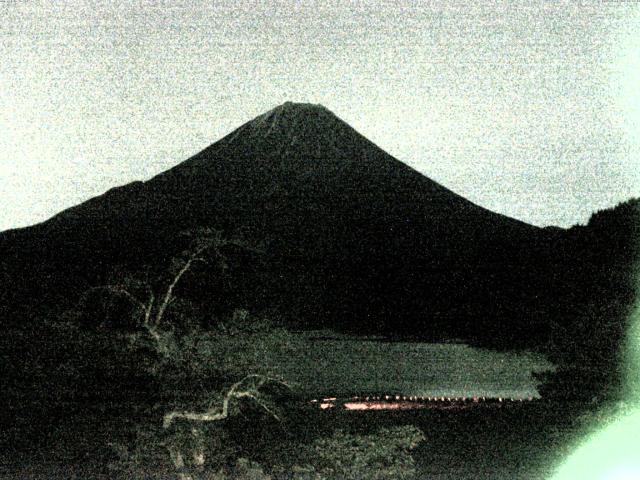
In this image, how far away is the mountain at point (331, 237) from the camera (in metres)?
36.4

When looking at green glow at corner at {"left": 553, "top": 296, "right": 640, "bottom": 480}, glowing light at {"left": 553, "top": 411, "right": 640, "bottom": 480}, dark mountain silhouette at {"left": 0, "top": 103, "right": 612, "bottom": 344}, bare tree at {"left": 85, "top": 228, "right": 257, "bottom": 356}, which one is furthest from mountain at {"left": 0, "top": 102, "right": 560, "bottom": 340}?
bare tree at {"left": 85, "top": 228, "right": 257, "bottom": 356}

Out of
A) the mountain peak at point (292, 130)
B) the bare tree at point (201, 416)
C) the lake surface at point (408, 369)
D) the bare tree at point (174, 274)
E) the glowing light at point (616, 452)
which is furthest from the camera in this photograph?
the mountain peak at point (292, 130)

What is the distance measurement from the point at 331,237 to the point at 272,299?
12.0 m

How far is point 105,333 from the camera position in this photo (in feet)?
23.7

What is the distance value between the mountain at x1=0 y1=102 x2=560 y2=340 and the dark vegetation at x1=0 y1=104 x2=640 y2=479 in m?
0.17

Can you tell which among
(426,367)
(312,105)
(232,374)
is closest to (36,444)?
(232,374)

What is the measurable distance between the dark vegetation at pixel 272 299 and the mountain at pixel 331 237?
17 cm

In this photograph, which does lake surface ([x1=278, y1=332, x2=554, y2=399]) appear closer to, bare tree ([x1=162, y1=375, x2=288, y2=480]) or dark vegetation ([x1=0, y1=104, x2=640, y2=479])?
dark vegetation ([x1=0, y1=104, x2=640, y2=479])

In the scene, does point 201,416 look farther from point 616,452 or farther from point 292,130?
point 292,130

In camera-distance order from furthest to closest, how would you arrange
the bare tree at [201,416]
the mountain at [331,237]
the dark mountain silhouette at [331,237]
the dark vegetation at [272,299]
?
1. the mountain at [331,237]
2. the dark mountain silhouette at [331,237]
3. the dark vegetation at [272,299]
4. the bare tree at [201,416]

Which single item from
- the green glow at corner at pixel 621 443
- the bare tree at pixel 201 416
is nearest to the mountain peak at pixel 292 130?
the green glow at corner at pixel 621 443

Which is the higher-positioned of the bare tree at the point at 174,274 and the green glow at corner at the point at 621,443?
the bare tree at the point at 174,274

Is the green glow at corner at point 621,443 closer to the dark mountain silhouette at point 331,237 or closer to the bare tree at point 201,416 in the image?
the bare tree at point 201,416

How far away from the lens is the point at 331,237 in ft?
162
